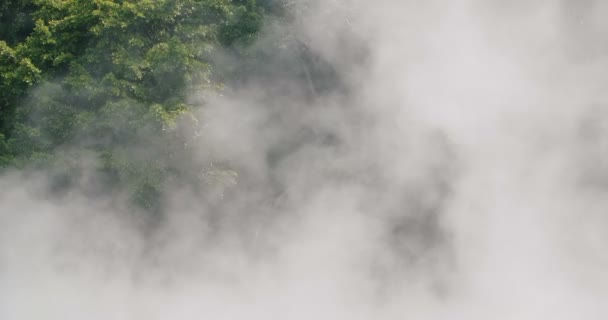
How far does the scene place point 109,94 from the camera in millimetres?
9930

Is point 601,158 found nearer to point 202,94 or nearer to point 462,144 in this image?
point 462,144

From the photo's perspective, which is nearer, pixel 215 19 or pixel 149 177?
pixel 149 177

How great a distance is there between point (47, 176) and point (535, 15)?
7690mm

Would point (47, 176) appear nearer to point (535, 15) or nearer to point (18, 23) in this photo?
point (18, 23)

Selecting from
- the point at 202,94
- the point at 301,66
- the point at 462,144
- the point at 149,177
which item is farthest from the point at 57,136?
the point at 462,144

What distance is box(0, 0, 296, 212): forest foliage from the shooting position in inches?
387

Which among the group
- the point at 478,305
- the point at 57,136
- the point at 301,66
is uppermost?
the point at 301,66

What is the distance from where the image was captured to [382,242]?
35.4 ft

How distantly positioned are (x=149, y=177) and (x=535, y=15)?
20.9 ft

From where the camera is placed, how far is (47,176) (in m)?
9.98

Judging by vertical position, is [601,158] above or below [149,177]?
above

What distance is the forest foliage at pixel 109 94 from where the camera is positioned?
32.2ft

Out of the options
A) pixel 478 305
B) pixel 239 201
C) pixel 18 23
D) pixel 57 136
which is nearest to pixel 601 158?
pixel 478 305

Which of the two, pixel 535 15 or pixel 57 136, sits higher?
pixel 535 15
